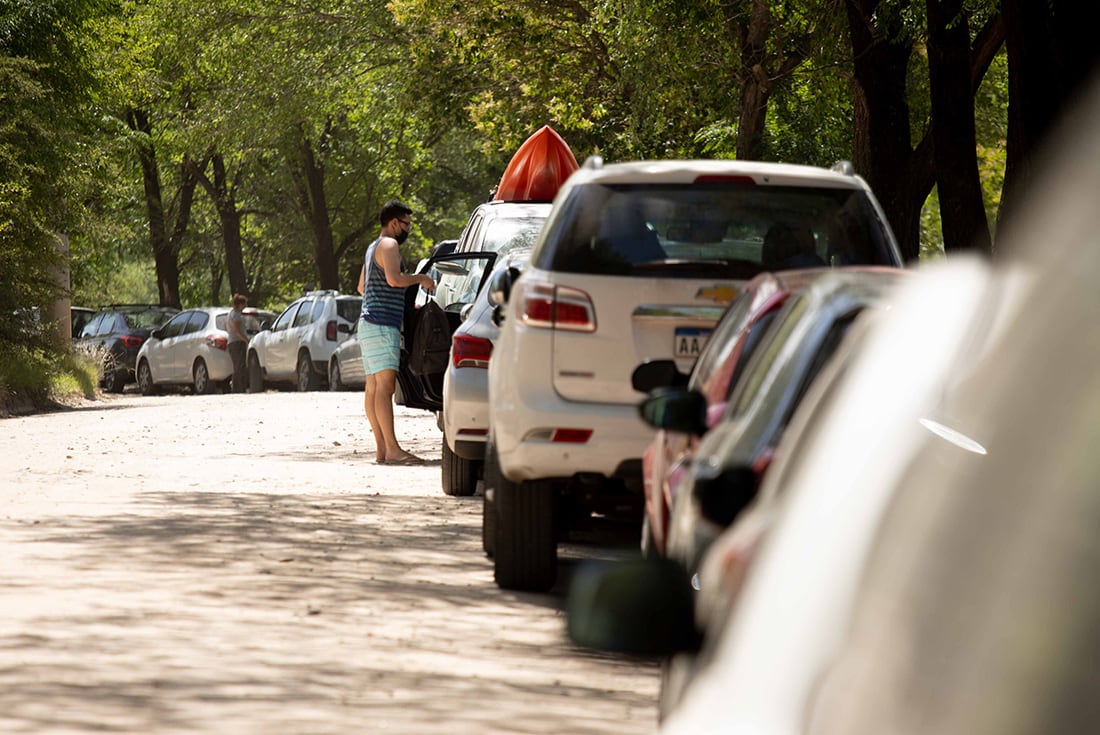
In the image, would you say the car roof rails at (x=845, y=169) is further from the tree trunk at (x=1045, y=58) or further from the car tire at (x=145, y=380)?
the car tire at (x=145, y=380)

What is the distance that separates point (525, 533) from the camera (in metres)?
8.05

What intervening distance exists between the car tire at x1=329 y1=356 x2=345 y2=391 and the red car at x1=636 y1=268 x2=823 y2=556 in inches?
1026

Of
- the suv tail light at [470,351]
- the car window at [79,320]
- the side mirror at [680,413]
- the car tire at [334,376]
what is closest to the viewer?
the side mirror at [680,413]

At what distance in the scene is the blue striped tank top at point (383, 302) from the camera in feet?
47.4

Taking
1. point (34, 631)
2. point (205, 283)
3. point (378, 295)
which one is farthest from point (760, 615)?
point (205, 283)

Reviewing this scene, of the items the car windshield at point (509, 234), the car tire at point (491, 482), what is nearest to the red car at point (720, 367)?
the car tire at point (491, 482)

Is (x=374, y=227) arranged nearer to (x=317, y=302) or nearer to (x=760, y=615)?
(x=317, y=302)

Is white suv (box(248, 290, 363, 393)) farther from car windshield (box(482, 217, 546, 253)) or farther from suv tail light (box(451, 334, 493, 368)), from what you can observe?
suv tail light (box(451, 334, 493, 368))

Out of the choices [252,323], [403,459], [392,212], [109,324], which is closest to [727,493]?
[392,212]

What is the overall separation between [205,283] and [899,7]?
5865 cm

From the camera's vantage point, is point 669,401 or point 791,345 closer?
point 791,345

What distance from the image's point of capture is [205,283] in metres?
73.4

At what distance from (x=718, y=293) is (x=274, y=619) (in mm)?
2214

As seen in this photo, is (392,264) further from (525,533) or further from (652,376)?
(652,376)
